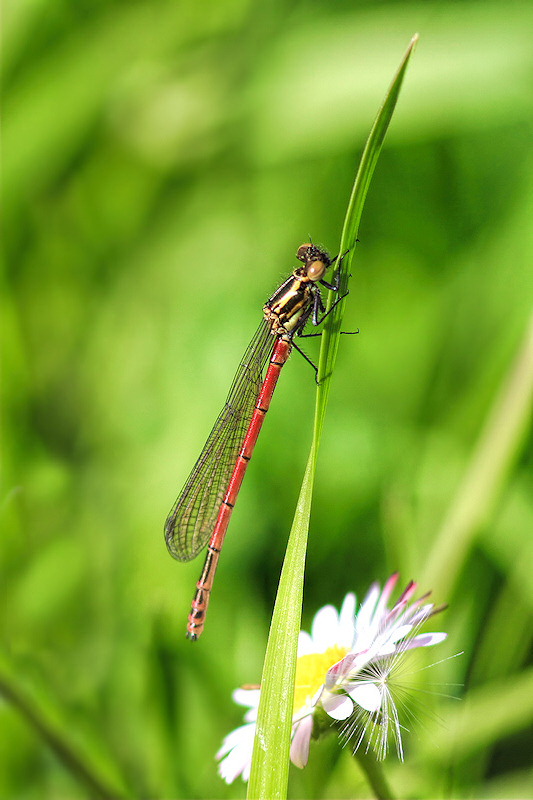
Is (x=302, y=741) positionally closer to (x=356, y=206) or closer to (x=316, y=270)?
(x=356, y=206)

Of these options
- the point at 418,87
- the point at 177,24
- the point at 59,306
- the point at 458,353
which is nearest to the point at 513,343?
the point at 458,353

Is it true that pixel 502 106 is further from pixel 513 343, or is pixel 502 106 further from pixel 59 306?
pixel 59 306

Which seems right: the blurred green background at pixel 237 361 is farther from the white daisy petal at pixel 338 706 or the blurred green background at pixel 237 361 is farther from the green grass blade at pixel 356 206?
the green grass blade at pixel 356 206

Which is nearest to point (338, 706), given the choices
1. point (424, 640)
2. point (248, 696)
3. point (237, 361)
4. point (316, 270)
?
point (424, 640)

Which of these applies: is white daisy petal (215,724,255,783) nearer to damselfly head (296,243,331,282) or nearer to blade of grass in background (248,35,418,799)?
blade of grass in background (248,35,418,799)

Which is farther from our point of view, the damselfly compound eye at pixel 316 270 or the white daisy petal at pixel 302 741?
the damselfly compound eye at pixel 316 270

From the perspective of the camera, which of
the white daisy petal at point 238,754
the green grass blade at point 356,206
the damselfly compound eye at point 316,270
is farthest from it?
the damselfly compound eye at point 316,270

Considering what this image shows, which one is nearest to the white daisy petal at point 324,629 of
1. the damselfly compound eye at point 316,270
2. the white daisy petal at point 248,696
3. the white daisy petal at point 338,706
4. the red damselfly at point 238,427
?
the white daisy petal at point 248,696
